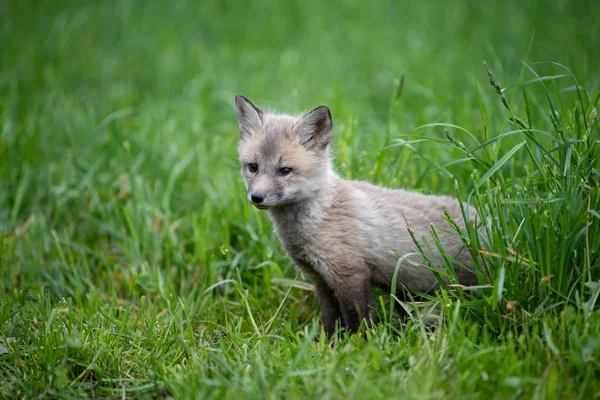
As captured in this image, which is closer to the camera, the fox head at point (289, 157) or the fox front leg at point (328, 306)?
the fox head at point (289, 157)

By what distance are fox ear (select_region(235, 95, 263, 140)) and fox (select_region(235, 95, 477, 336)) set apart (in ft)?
0.31

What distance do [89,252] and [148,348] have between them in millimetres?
2149

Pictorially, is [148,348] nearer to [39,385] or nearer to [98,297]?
[39,385]

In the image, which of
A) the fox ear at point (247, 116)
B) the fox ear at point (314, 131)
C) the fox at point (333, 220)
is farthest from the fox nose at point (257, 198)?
the fox ear at point (247, 116)

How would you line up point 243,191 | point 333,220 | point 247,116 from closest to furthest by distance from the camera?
1. point 333,220
2. point 247,116
3. point 243,191

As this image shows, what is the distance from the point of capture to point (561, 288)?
335 centimetres

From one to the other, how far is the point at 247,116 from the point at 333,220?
3.34 ft

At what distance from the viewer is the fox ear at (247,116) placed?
441cm

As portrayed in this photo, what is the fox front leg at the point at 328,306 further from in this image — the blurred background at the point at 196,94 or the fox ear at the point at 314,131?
the fox ear at the point at 314,131

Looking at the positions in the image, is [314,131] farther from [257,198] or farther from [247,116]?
[257,198]

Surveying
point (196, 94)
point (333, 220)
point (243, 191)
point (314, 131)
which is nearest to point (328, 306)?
point (333, 220)

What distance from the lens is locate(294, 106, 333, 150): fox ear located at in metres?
4.20

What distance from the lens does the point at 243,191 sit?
522 cm

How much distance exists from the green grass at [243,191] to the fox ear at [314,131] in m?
0.55
